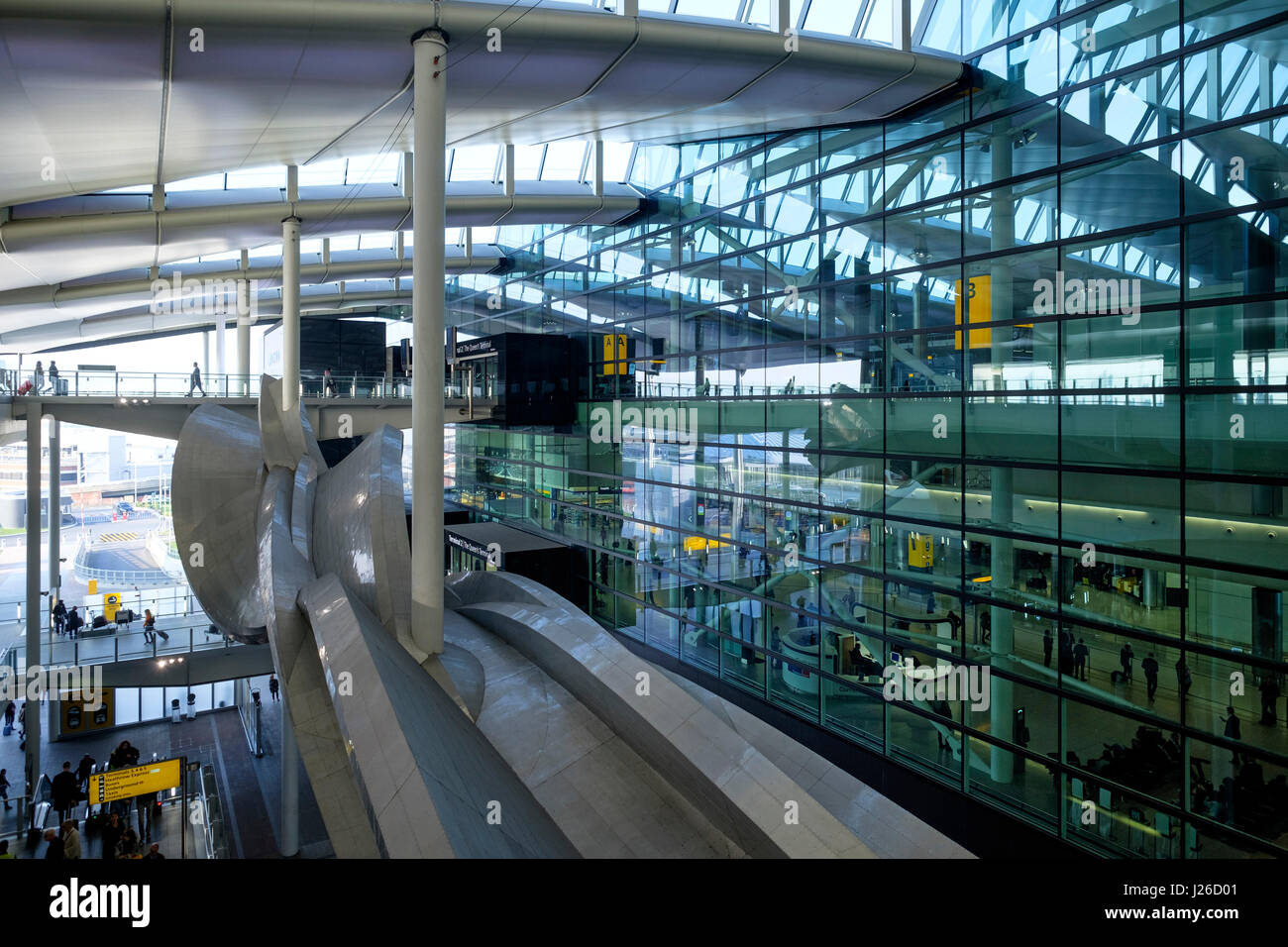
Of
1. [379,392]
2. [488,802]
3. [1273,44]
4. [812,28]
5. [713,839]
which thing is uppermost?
[812,28]

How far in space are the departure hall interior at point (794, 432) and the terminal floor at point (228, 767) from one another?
0.76 feet

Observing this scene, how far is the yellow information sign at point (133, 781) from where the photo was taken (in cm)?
1532

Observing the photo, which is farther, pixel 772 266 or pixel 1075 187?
pixel 772 266

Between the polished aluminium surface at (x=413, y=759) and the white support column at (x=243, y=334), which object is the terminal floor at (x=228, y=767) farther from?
the white support column at (x=243, y=334)

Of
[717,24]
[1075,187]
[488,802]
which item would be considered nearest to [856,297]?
[1075,187]

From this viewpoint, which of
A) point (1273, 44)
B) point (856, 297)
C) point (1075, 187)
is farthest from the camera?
point (856, 297)

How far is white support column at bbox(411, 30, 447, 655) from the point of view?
10656mm

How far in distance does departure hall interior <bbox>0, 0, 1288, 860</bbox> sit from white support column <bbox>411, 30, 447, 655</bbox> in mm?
55

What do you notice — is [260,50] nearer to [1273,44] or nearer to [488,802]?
[488,802]

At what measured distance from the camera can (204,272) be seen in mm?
27672

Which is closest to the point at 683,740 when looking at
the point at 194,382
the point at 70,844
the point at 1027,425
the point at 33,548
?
the point at 1027,425
